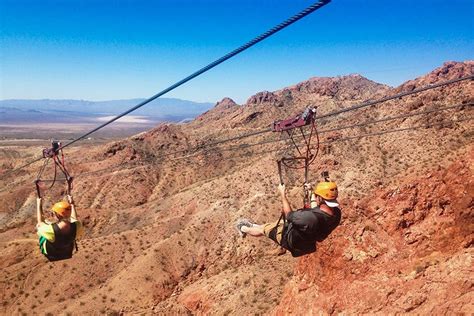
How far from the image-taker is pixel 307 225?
29.4 ft

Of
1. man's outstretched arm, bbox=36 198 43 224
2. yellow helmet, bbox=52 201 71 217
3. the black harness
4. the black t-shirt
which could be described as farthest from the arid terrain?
man's outstretched arm, bbox=36 198 43 224

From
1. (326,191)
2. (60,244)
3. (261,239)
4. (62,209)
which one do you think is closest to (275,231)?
(326,191)

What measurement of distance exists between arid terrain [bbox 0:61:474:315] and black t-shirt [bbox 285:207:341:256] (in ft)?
21.8

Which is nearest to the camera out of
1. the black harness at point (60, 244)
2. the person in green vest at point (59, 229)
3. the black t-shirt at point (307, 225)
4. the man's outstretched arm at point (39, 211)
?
the black t-shirt at point (307, 225)

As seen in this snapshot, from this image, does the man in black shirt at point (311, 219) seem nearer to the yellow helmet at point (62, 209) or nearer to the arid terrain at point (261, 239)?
the yellow helmet at point (62, 209)

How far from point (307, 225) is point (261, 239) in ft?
88.5

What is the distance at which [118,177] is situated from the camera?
262 feet

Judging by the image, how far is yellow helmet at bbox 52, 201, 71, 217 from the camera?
10307 millimetres

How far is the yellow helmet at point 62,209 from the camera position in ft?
33.8

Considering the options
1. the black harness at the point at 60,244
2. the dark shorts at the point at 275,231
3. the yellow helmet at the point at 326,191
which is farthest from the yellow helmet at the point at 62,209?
the yellow helmet at the point at 326,191

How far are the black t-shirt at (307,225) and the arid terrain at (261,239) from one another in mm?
6659

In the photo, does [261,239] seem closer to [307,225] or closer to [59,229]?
[59,229]

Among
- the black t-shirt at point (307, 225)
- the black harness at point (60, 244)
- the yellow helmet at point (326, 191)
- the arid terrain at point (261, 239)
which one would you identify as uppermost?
the yellow helmet at point (326, 191)

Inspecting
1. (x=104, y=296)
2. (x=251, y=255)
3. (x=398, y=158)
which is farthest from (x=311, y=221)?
(x=398, y=158)
